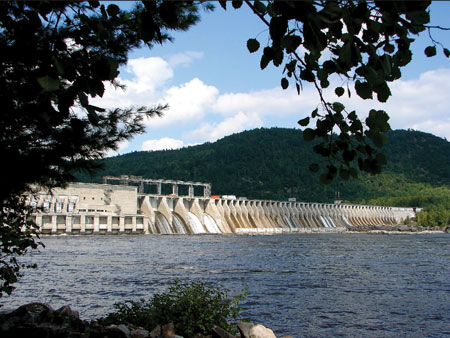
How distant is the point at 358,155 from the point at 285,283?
56.9 ft

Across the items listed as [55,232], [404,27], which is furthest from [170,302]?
[55,232]

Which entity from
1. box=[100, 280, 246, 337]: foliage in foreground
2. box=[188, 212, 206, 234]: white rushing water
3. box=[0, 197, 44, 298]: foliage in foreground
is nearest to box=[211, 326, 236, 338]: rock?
box=[100, 280, 246, 337]: foliage in foreground

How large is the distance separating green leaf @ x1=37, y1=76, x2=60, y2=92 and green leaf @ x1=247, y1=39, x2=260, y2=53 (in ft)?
4.69

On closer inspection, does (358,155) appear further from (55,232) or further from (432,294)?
(55,232)

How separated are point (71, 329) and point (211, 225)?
84600mm

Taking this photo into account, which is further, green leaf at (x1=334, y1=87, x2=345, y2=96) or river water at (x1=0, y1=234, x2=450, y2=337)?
river water at (x1=0, y1=234, x2=450, y2=337)

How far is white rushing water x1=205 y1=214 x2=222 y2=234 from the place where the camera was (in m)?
91.1

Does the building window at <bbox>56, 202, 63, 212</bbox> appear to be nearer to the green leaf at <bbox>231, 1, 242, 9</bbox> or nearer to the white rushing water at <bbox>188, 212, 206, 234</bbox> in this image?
the white rushing water at <bbox>188, 212, 206, 234</bbox>

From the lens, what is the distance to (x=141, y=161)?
199250 mm

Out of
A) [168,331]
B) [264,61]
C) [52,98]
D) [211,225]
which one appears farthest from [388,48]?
[211,225]

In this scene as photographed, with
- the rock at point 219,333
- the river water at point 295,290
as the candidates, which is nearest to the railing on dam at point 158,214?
the river water at point 295,290

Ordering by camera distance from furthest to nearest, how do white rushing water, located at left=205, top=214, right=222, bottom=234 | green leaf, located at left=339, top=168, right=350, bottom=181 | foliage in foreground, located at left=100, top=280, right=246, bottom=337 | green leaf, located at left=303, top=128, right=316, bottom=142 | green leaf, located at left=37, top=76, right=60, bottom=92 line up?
1. white rushing water, located at left=205, top=214, right=222, bottom=234
2. foliage in foreground, located at left=100, top=280, right=246, bottom=337
3. green leaf, located at left=303, top=128, right=316, bottom=142
4. green leaf, located at left=339, top=168, right=350, bottom=181
5. green leaf, located at left=37, top=76, right=60, bottom=92

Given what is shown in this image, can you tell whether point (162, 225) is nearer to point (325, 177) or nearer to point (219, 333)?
point (219, 333)

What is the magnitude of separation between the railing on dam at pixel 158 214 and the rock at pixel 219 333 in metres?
32.5
